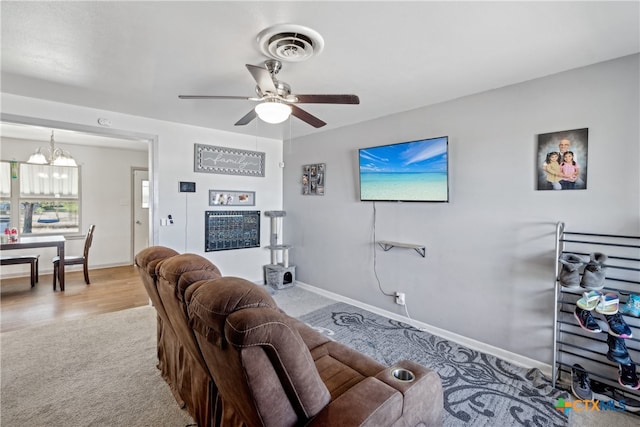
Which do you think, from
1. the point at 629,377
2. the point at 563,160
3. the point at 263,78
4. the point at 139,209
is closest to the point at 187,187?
the point at 263,78

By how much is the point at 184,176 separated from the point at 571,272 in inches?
167

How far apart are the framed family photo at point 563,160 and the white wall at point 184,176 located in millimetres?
3645

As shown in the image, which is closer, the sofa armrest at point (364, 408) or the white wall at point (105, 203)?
the sofa armrest at point (364, 408)

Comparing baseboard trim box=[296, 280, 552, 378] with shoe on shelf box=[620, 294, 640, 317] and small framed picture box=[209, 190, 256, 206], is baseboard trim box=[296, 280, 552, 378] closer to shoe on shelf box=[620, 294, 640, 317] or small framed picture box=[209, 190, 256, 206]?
shoe on shelf box=[620, 294, 640, 317]

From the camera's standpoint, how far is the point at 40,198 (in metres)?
5.51

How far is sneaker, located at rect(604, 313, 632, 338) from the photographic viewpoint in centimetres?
190

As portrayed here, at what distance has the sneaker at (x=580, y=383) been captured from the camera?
6.74 feet

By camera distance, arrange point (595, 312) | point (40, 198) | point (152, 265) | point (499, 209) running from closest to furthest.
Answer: point (152, 265) → point (595, 312) → point (499, 209) → point (40, 198)

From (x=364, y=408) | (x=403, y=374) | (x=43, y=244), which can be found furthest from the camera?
(x=43, y=244)

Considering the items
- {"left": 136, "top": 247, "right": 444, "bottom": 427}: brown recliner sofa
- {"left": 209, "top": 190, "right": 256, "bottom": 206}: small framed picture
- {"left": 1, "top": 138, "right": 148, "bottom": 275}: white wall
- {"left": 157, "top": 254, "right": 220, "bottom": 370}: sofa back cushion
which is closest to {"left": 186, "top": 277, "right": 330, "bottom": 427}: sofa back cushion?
{"left": 136, "top": 247, "right": 444, "bottom": 427}: brown recliner sofa

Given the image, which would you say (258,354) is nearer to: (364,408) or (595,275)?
(364,408)

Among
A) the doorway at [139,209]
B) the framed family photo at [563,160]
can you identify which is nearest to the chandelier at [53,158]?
the doorway at [139,209]

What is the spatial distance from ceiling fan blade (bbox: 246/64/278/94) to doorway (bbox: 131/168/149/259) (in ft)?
18.1

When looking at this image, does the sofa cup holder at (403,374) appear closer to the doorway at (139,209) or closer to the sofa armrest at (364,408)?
the sofa armrest at (364,408)
